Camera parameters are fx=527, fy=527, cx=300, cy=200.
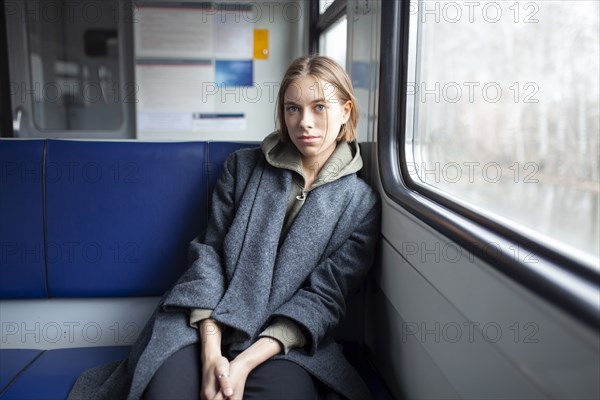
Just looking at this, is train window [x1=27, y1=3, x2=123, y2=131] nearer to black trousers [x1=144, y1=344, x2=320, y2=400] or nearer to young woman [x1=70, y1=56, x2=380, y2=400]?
young woman [x1=70, y1=56, x2=380, y2=400]

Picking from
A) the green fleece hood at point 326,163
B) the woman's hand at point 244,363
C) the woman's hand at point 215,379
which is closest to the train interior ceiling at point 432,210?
the green fleece hood at point 326,163

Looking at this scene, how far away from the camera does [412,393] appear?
1.37 m

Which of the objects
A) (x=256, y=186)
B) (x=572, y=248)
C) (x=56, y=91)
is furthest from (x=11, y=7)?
(x=572, y=248)

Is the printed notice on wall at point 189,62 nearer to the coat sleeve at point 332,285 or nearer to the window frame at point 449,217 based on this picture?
the window frame at point 449,217

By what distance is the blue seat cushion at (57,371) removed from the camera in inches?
56.1

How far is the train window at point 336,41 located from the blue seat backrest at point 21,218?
1326 mm

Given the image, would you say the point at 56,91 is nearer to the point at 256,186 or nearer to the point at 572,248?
the point at 256,186

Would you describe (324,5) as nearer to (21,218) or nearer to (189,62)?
(189,62)

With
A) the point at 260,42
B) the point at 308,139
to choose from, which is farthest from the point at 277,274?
the point at 260,42

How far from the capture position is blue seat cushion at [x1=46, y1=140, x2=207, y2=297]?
1772mm

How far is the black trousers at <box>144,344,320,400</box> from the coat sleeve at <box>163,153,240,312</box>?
0.44 ft

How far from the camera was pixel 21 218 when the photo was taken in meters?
1.76

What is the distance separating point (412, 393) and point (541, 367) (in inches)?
27.8

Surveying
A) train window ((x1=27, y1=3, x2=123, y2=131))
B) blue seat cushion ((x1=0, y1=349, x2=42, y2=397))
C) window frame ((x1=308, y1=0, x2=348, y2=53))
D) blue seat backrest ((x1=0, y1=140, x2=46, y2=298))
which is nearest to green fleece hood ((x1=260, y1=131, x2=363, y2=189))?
blue seat backrest ((x1=0, y1=140, x2=46, y2=298))
